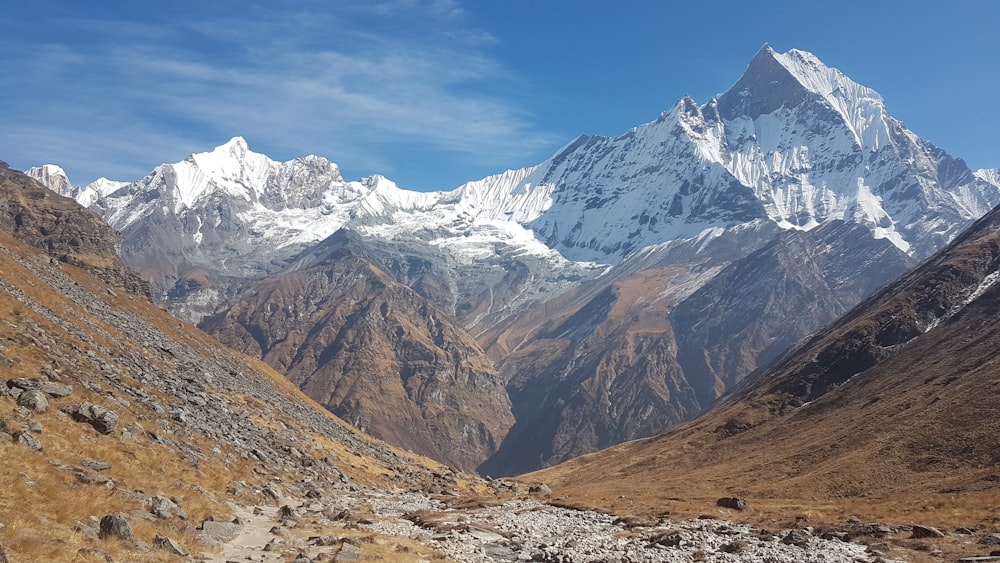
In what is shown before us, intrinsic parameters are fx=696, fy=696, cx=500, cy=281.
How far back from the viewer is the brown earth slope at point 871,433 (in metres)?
79.1

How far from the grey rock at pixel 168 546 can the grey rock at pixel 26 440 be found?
33.1 feet

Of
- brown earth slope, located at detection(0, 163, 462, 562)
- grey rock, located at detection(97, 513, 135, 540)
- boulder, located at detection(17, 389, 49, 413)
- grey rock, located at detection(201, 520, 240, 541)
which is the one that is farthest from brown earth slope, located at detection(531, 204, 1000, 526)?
boulder, located at detection(17, 389, 49, 413)

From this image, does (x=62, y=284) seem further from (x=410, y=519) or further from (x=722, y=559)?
(x=722, y=559)

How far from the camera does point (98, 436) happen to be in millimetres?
41844

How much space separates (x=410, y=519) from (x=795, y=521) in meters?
29.3

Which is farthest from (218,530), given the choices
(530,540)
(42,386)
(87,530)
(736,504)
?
(736,504)

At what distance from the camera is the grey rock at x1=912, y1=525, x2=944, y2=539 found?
43.5m

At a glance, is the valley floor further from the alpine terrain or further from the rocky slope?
the alpine terrain

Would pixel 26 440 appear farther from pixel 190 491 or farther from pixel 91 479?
pixel 190 491

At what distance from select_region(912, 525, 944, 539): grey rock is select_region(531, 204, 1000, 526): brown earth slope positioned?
17.0ft

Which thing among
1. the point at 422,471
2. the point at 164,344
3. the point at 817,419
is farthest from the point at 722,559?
the point at 817,419

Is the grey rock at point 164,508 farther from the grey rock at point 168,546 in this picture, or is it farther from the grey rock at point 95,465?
the grey rock at point 168,546

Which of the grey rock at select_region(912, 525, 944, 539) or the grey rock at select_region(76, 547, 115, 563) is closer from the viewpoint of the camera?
the grey rock at select_region(76, 547, 115, 563)

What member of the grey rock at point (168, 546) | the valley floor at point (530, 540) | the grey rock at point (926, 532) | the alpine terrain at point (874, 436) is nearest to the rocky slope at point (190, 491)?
the grey rock at point (168, 546)
